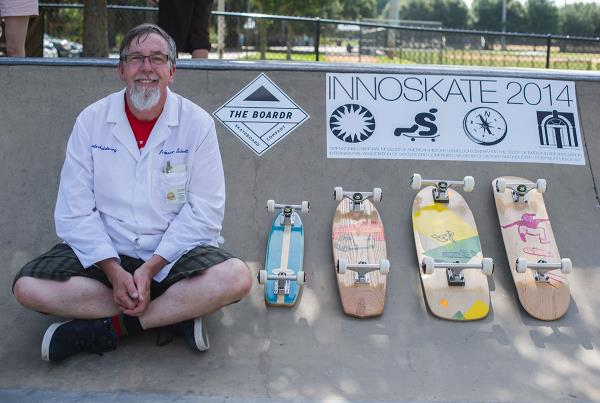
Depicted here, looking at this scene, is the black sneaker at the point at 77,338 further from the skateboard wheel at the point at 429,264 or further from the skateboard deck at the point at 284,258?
the skateboard wheel at the point at 429,264

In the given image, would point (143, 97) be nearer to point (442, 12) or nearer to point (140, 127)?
point (140, 127)

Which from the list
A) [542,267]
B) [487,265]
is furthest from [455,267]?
[542,267]

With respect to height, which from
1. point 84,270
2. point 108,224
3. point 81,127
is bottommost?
point 84,270

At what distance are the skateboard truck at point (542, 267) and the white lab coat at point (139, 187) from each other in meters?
1.68

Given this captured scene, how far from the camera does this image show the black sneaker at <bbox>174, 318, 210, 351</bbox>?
3.42 metres

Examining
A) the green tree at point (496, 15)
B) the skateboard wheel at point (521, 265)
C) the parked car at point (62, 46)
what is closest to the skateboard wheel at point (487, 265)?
the skateboard wheel at point (521, 265)

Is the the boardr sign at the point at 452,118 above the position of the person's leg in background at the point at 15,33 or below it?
below

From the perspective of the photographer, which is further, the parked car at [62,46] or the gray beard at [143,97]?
the parked car at [62,46]

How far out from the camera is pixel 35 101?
5023 mm

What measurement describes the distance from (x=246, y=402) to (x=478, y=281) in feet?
5.31

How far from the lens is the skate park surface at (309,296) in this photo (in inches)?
129

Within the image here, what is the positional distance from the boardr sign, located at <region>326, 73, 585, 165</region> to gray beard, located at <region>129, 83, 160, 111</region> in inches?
66.6

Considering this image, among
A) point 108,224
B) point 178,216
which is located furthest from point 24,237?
point 178,216

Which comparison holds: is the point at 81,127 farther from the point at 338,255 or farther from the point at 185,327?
the point at 338,255
